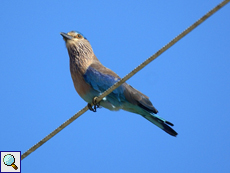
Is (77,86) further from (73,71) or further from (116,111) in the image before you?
(116,111)

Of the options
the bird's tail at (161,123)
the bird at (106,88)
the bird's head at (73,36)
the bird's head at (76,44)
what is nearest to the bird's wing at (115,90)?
the bird at (106,88)

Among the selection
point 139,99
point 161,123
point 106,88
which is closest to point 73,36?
point 106,88

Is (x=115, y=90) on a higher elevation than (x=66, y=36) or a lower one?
lower

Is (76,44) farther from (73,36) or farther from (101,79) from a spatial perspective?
(101,79)

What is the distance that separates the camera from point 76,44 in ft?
25.7

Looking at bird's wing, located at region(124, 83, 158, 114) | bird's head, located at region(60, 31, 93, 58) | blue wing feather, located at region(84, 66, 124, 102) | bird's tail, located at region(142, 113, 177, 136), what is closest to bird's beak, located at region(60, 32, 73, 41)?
bird's head, located at region(60, 31, 93, 58)

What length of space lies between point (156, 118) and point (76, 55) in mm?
1876

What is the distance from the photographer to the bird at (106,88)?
23.3 feet

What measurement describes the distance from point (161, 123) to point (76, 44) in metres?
2.19

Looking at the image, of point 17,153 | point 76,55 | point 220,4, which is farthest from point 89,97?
point 220,4

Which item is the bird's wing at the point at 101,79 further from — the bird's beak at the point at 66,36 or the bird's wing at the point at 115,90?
the bird's beak at the point at 66,36

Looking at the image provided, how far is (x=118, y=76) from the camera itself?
24.7 feet

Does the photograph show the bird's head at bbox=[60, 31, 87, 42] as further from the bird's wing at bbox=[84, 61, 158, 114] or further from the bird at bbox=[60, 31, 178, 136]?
the bird's wing at bbox=[84, 61, 158, 114]

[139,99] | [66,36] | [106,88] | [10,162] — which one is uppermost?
[66,36]
